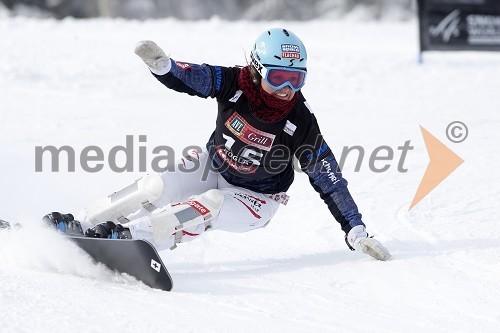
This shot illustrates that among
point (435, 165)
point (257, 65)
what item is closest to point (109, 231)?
point (257, 65)

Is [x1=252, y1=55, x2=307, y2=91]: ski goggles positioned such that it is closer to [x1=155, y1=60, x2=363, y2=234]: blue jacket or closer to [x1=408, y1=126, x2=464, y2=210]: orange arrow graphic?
[x1=155, y1=60, x2=363, y2=234]: blue jacket

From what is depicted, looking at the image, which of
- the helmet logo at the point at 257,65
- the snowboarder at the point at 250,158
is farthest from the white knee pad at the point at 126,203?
the helmet logo at the point at 257,65

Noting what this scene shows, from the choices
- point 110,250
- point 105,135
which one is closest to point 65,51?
point 105,135

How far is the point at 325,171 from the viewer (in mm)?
4766

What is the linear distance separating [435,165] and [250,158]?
3.39 metres

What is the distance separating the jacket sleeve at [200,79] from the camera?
14.9 ft

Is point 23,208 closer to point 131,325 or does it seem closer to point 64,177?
point 64,177

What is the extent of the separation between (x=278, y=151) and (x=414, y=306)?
1364 mm

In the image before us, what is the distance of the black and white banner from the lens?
1323 cm

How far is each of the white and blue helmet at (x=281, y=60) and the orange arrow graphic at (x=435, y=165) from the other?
220 centimetres

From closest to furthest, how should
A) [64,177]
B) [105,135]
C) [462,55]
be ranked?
[64,177] → [105,135] → [462,55]

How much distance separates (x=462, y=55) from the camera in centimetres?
1407
